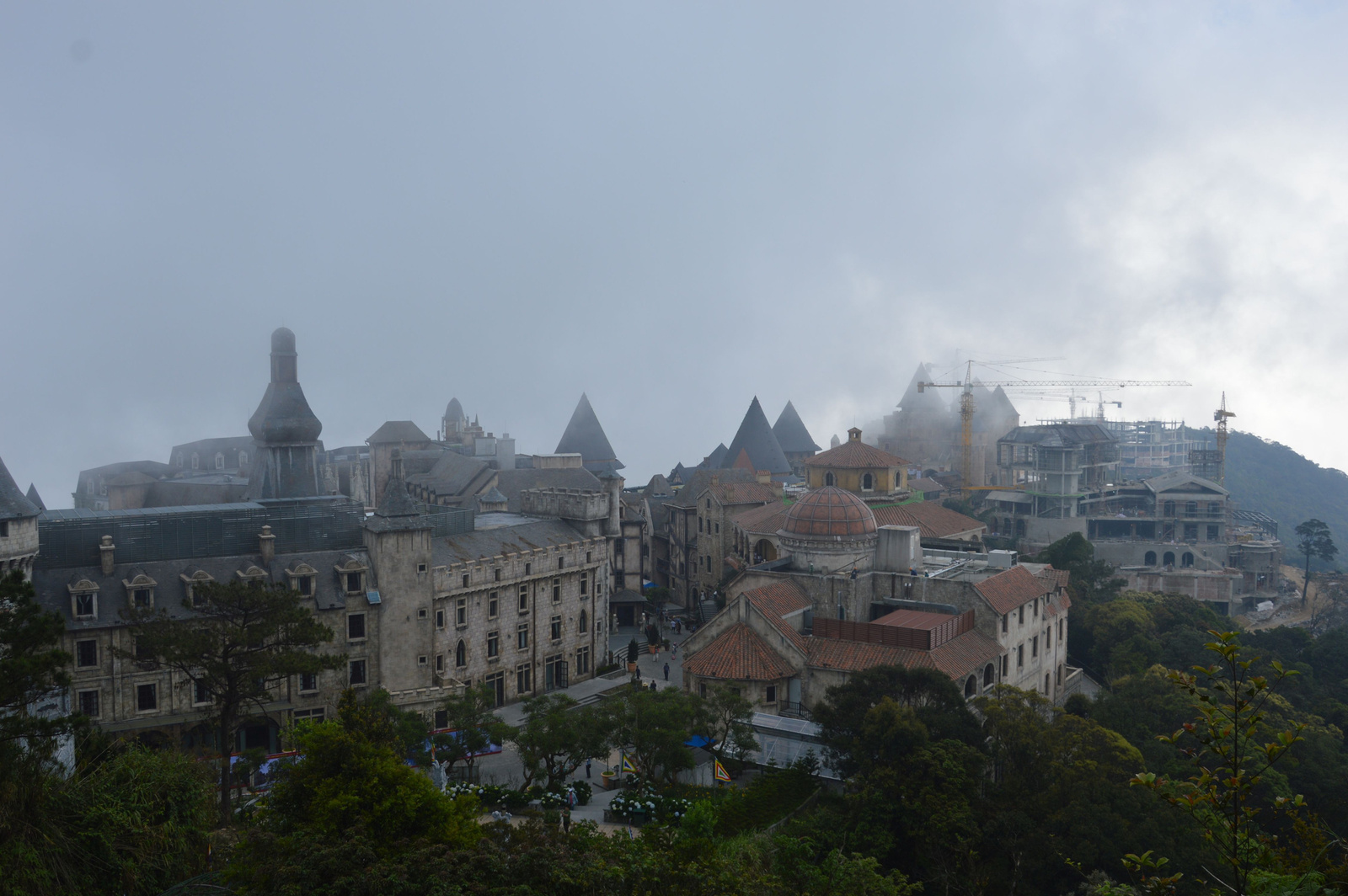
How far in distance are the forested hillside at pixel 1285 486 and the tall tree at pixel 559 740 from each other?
13003cm

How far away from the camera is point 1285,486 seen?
16600 centimetres

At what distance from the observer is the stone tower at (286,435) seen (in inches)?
2323

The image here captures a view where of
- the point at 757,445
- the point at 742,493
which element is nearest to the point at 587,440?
the point at 757,445

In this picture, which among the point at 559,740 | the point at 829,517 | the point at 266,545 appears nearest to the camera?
the point at 559,740

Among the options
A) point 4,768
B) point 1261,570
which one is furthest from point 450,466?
point 1261,570

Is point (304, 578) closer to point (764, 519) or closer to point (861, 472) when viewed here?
point (764, 519)

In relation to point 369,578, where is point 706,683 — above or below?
below

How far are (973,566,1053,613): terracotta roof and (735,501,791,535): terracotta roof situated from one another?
2124 centimetres

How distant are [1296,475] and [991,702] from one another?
6326 inches

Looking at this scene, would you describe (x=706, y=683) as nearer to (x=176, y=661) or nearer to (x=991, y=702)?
(x=991, y=702)

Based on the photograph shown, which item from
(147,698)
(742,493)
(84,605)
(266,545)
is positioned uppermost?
(742,493)

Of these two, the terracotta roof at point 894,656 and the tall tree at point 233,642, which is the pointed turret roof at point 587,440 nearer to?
the terracotta roof at point 894,656

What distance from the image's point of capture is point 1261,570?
3932 inches

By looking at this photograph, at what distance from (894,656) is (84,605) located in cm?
3522
